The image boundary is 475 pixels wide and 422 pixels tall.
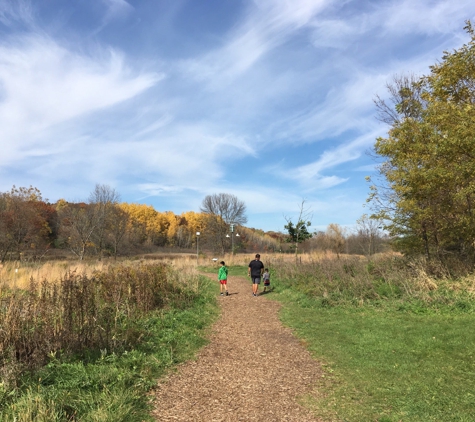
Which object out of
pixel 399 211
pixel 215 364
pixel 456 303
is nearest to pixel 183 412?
pixel 215 364

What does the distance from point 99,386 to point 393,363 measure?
467 centimetres

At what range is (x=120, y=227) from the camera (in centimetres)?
3709

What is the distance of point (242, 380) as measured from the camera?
5.20 metres

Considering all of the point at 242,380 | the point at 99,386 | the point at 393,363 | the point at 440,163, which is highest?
the point at 440,163

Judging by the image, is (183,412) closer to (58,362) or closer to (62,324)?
(58,362)

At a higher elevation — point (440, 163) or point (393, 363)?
point (440, 163)

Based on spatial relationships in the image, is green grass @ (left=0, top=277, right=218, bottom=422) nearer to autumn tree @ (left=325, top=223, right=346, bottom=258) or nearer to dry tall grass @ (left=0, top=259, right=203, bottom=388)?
dry tall grass @ (left=0, top=259, right=203, bottom=388)

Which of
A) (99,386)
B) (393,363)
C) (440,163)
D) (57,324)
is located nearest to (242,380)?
(99,386)

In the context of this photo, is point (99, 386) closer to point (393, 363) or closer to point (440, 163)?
point (393, 363)

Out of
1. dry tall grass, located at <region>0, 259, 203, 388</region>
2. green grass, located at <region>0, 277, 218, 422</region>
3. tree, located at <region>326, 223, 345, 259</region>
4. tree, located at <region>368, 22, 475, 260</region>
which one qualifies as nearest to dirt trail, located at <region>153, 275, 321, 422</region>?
green grass, located at <region>0, 277, 218, 422</region>

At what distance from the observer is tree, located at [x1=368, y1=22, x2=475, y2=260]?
9407 millimetres

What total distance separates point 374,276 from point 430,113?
20.4 ft

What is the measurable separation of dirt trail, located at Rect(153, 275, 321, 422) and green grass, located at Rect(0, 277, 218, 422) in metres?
0.30

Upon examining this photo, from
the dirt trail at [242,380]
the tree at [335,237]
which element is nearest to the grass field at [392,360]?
the dirt trail at [242,380]
